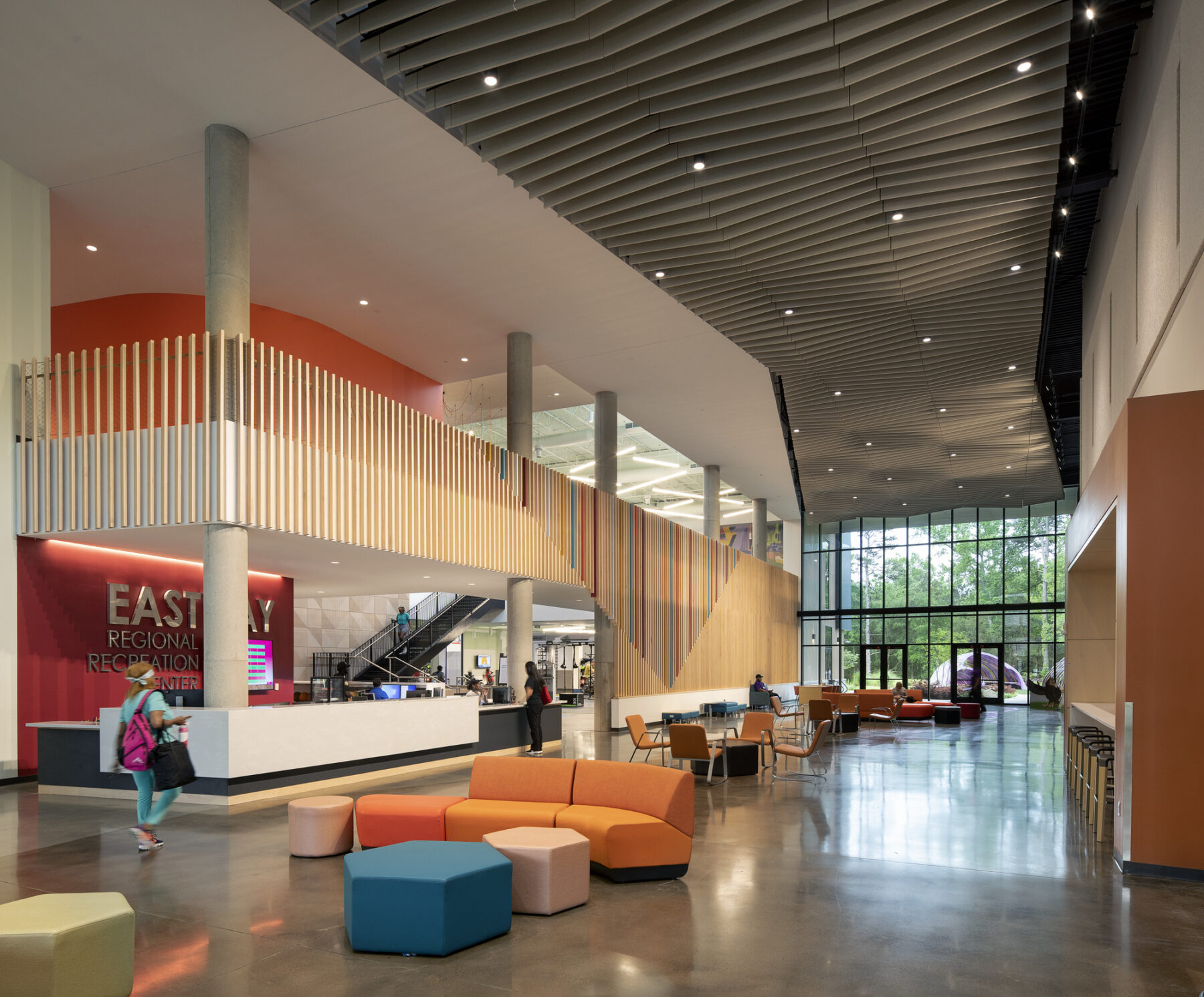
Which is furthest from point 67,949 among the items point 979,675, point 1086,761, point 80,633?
point 979,675

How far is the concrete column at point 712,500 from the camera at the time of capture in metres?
26.8

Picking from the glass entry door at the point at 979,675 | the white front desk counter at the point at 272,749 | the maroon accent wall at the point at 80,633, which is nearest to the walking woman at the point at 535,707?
the white front desk counter at the point at 272,749

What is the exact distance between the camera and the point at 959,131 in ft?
28.2

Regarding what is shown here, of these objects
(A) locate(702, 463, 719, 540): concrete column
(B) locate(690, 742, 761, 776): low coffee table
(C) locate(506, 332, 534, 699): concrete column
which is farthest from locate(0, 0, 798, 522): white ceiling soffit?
(A) locate(702, 463, 719, 540): concrete column

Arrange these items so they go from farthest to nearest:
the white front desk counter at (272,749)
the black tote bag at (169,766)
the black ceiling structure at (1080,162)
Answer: the white front desk counter at (272,749), the black ceiling structure at (1080,162), the black tote bag at (169,766)

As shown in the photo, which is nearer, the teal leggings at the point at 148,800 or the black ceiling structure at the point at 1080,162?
the teal leggings at the point at 148,800

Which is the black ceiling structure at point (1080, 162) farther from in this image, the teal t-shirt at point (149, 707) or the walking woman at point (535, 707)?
the walking woman at point (535, 707)

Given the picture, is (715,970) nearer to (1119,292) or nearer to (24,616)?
(1119,292)

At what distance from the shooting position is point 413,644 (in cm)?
2914

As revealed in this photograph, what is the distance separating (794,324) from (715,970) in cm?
1051

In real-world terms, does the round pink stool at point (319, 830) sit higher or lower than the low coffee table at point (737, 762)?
higher

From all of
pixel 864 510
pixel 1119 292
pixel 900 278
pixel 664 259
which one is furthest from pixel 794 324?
pixel 864 510

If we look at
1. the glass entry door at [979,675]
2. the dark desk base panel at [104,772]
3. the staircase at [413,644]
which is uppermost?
the dark desk base panel at [104,772]

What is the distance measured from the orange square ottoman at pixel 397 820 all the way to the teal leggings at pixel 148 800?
170cm
